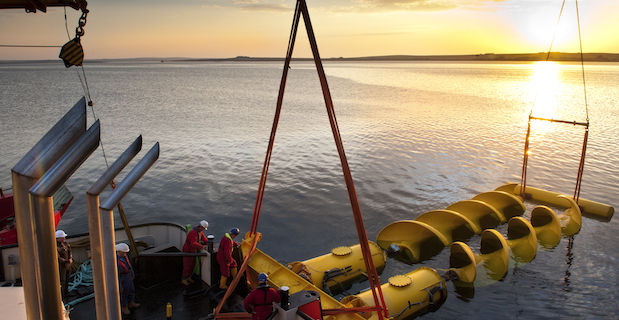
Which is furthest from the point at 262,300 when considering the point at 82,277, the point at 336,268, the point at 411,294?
the point at 411,294

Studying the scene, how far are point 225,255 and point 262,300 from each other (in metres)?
2.11

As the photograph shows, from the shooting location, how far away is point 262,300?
6.39 meters

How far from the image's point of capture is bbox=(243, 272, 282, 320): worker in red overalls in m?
Result: 6.39

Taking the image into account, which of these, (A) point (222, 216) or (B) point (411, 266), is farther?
(A) point (222, 216)

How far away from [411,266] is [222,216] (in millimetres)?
8671

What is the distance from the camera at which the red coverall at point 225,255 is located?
8.14 meters

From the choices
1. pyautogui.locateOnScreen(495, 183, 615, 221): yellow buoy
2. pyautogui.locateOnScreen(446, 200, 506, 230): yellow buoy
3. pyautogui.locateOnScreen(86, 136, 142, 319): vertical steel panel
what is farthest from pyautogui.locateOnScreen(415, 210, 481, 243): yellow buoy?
pyautogui.locateOnScreen(86, 136, 142, 319): vertical steel panel

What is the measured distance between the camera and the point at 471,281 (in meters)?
11.4

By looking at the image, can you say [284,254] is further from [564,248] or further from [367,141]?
[367,141]

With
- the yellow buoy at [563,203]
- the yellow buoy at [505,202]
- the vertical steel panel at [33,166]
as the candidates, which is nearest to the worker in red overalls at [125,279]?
the vertical steel panel at [33,166]

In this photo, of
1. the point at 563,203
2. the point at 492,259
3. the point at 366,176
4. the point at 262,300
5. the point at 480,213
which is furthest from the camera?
the point at 366,176

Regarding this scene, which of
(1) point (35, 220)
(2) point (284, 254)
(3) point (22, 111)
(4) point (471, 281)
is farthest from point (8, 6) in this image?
(3) point (22, 111)

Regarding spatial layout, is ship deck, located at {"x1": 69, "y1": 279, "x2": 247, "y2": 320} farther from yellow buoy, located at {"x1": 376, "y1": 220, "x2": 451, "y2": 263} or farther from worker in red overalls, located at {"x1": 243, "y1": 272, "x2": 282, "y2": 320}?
yellow buoy, located at {"x1": 376, "y1": 220, "x2": 451, "y2": 263}

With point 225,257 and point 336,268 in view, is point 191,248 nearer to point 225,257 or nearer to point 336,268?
point 225,257
